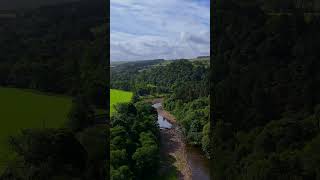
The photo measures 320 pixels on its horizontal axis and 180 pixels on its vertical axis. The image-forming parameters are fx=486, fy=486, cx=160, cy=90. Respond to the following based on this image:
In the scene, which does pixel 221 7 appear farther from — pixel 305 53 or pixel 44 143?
pixel 44 143

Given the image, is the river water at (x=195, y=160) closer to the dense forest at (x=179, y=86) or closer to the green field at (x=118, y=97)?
the dense forest at (x=179, y=86)

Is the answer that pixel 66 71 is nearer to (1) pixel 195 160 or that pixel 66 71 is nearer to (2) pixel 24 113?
(2) pixel 24 113

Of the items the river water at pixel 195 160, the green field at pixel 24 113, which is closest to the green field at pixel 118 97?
the river water at pixel 195 160

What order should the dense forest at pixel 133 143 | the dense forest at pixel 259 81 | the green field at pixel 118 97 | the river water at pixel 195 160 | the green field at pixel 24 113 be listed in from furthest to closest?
the green field at pixel 118 97 < the river water at pixel 195 160 < the dense forest at pixel 133 143 < the dense forest at pixel 259 81 < the green field at pixel 24 113

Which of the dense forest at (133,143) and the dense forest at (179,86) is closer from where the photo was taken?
the dense forest at (133,143)

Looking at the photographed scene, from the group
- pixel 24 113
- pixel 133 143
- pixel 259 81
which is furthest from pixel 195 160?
pixel 24 113

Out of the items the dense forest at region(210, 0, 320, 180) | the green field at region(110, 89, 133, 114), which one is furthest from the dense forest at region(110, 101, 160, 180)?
the dense forest at region(210, 0, 320, 180)
